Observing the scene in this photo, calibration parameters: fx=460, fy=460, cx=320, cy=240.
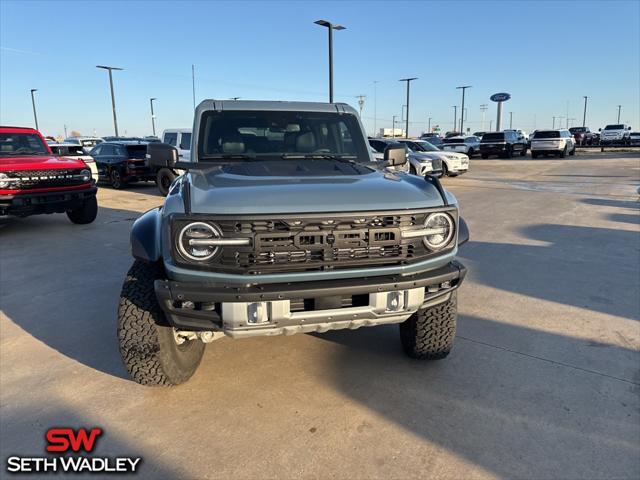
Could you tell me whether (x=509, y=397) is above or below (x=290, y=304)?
below

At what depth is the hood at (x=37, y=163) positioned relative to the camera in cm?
745

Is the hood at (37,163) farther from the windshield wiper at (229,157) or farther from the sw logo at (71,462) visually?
the sw logo at (71,462)

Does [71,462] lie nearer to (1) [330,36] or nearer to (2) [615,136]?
(1) [330,36]

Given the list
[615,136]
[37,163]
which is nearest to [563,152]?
[615,136]

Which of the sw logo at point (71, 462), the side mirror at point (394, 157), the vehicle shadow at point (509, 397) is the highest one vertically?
the side mirror at point (394, 157)

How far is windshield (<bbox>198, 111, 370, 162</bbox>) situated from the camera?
3.74 meters

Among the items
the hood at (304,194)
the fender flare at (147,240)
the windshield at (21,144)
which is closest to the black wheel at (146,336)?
the fender flare at (147,240)

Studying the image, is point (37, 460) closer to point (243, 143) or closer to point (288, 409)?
point (288, 409)

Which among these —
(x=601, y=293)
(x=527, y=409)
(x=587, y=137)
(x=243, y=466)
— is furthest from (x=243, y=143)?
(x=587, y=137)

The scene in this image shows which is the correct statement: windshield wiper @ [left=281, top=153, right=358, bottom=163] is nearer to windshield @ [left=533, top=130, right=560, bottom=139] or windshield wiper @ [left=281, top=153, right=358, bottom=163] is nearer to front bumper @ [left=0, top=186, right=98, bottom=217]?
front bumper @ [left=0, top=186, right=98, bottom=217]

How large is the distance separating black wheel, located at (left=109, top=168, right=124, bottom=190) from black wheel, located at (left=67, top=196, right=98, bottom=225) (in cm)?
661

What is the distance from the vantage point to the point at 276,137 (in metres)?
3.88

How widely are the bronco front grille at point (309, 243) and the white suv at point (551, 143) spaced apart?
29.9 m

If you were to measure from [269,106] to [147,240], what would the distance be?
1.82m
